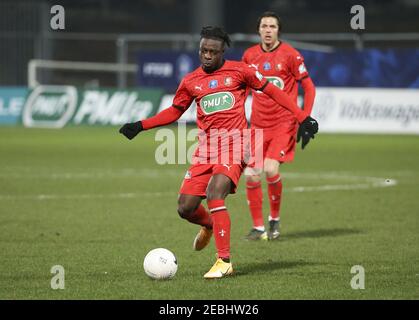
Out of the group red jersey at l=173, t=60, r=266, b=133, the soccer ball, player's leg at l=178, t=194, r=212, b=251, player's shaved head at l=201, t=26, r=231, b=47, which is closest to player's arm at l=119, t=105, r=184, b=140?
red jersey at l=173, t=60, r=266, b=133

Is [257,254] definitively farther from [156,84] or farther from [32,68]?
[32,68]

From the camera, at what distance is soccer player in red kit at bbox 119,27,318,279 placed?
26.6ft

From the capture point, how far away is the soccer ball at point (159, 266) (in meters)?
7.64

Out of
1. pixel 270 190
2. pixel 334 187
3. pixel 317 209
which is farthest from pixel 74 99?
pixel 270 190

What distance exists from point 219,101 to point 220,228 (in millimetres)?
1129

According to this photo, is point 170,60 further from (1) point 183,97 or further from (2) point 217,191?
(2) point 217,191

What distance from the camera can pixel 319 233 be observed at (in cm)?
1080

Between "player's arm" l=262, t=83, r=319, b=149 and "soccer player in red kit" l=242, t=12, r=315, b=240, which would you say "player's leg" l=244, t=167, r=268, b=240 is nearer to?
"soccer player in red kit" l=242, t=12, r=315, b=240

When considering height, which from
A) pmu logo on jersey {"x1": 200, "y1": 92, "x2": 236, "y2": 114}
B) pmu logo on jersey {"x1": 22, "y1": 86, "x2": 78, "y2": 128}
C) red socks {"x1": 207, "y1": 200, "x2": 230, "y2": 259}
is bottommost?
pmu logo on jersey {"x1": 22, "y1": 86, "x2": 78, "y2": 128}

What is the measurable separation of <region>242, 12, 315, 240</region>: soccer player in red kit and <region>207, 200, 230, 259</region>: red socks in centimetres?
256

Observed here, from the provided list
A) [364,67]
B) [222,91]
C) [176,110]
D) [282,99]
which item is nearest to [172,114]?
[176,110]

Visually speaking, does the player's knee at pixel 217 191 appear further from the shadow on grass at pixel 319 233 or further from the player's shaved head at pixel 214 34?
the shadow on grass at pixel 319 233

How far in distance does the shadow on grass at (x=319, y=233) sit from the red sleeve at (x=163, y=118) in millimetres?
2574
